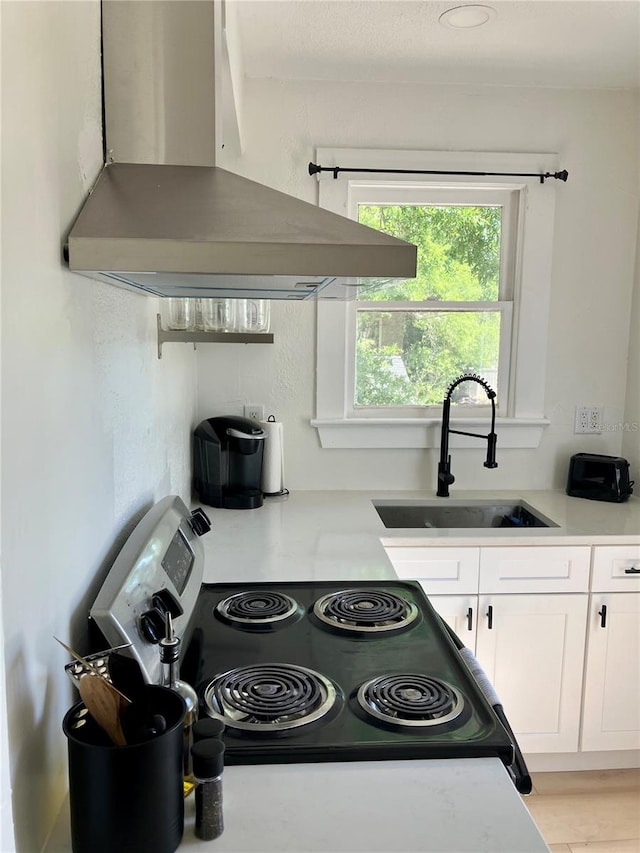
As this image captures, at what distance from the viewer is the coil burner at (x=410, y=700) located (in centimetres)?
A: 105

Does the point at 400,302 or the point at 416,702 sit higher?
the point at 400,302

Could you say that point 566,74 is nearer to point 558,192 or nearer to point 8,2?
point 558,192

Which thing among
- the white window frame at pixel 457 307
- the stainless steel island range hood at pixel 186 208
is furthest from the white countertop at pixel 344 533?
the stainless steel island range hood at pixel 186 208

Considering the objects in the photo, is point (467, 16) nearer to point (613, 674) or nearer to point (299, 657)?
point (299, 657)

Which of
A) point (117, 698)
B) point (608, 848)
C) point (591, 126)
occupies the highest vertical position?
point (591, 126)

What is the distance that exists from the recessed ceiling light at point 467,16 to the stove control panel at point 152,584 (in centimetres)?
162

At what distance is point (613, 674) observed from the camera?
7.57 ft

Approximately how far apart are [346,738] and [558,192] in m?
2.30

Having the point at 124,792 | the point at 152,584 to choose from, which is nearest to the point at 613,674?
the point at 152,584

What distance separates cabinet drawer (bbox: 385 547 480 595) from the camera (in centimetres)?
220

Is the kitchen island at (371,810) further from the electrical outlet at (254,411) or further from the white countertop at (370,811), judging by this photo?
the electrical outlet at (254,411)

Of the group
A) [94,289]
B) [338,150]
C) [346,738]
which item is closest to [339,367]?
[338,150]

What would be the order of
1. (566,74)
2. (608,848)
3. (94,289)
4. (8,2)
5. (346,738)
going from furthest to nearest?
1. (566,74)
2. (608,848)
3. (94,289)
4. (346,738)
5. (8,2)

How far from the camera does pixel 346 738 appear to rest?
1007 millimetres
